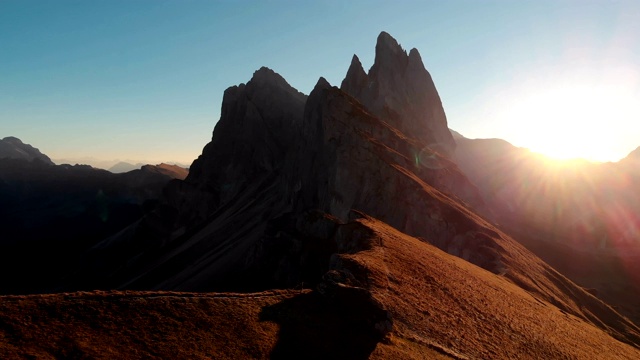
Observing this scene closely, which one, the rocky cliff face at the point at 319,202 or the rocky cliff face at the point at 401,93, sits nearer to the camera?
the rocky cliff face at the point at 319,202

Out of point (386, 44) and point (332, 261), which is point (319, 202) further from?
point (386, 44)

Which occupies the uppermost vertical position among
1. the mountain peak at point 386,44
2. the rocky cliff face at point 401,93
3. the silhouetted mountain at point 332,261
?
A: the mountain peak at point 386,44

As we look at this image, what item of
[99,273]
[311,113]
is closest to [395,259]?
[311,113]

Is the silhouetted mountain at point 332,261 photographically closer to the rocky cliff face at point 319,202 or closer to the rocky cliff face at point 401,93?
the rocky cliff face at point 319,202

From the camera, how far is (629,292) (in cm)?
10806

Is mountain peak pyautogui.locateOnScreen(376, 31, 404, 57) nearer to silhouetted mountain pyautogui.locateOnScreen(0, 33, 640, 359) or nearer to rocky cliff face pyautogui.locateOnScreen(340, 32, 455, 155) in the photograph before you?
rocky cliff face pyautogui.locateOnScreen(340, 32, 455, 155)

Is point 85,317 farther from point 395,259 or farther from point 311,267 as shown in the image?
point 311,267

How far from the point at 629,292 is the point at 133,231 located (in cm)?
17064

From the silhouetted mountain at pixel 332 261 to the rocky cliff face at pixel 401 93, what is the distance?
31.5 inches

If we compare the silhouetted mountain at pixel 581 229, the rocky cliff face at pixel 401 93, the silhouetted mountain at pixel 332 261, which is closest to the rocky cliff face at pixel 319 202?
the silhouetted mountain at pixel 332 261

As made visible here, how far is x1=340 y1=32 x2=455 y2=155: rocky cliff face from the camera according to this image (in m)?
150

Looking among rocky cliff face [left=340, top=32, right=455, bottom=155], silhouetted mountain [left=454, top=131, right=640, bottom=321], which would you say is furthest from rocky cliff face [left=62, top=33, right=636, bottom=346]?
silhouetted mountain [left=454, top=131, right=640, bottom=321]

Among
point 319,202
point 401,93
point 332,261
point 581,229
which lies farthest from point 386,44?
point 332,261

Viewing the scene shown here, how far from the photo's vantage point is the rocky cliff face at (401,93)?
15025cm
